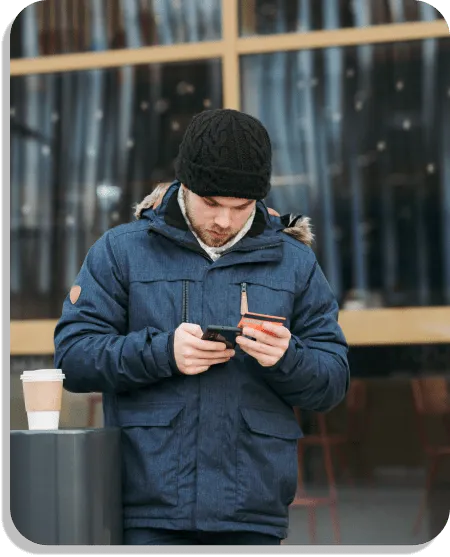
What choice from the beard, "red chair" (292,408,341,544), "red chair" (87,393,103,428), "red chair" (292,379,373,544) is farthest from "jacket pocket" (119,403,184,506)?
"red chair" (292,379,373,544)

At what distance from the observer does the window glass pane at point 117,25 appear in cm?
455

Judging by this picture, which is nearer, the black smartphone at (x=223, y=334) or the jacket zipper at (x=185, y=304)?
the black smartphone at (x=223, y=334)

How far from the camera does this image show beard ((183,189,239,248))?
243cm

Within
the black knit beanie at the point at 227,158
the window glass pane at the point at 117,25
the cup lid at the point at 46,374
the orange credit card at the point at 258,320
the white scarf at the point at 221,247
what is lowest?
the cup lid at the point at 46,374

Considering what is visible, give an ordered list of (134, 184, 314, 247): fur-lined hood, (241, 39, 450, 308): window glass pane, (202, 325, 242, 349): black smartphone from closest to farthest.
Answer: (202, 325, 242, 349): black smartphone → (134, 184, 314, 247): fur-lined hood → (241, 39, 450, 308): window glass pane

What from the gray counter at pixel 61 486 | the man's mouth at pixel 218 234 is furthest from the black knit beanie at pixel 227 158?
the gray counter at pixel 61 486

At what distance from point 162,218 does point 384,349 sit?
7.03 feet

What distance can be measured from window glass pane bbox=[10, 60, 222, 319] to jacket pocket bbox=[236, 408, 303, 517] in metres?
2.51

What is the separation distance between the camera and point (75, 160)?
4.79 metres

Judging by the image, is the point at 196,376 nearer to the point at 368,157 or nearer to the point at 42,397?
the point at 42,397

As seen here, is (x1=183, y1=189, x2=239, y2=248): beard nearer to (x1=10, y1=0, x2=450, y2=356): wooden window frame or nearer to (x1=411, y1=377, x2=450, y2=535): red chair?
(x1=10, y1=0, x2=450, y2=356): wooden window frame

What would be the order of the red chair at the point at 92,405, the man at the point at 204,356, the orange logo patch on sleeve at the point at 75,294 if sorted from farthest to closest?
the red chair at the point at 92,405, the orange logo patch on sleeve at the point at 75,294, the man at the point at 204,356

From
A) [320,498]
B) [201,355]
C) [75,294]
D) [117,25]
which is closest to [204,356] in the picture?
[201,355]

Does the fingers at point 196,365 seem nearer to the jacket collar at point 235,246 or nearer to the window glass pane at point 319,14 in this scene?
the jacket collar at point 235,246
